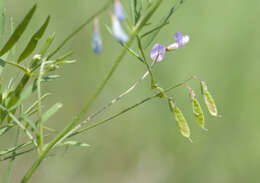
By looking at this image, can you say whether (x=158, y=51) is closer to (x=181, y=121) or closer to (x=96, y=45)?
(x=181, y=121)

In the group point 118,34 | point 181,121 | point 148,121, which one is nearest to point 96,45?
point 118,34

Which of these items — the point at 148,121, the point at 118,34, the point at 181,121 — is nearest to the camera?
the point at 118,34

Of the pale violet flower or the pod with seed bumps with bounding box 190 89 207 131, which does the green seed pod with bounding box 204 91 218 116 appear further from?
the pale violet flower

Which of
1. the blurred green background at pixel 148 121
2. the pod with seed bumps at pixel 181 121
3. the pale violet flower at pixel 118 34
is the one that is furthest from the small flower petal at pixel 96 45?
the blurred green background at pixel 148 121

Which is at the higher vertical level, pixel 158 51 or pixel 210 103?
pixel 158 51

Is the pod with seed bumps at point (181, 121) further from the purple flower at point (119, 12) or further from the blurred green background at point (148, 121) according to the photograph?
the blurred green background at point (148, 121)

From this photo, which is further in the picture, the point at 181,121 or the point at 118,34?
the point at 181,121

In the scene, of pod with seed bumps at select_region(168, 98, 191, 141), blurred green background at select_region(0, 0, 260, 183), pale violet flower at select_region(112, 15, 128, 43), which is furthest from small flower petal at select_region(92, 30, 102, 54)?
blurred green background at select_region(0, 0, 260, 183)

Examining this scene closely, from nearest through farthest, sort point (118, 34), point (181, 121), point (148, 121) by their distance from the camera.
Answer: point (118, 34)
point (181, 121)
point (148, 121)
